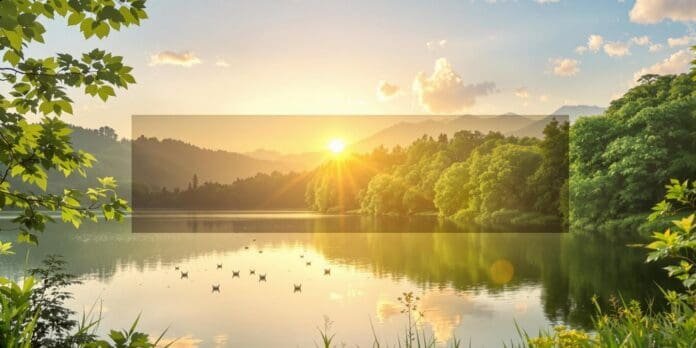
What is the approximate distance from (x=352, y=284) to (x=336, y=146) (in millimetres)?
64307

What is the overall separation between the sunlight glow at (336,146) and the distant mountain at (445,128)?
316 cm

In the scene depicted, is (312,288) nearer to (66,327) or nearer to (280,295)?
(280,295)

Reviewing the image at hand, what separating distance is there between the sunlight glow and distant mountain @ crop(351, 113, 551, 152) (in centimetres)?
316

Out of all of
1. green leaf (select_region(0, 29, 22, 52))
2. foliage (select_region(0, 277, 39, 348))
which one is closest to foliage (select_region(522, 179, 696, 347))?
foliage (select_region(0, 277, 39, 348))

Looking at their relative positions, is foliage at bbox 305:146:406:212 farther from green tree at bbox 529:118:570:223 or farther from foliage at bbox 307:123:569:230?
green tree at bbox 529:118:570:223

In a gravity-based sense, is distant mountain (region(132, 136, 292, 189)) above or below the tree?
above

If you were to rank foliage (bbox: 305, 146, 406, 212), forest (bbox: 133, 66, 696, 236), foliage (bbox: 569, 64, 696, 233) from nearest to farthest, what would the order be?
1. foliage (bbox: 569, 64, 696, 233)
2. forest (bbox: 133, 66, 696, 236)
3. foliage (bbox: 305, 146, 406, 212)

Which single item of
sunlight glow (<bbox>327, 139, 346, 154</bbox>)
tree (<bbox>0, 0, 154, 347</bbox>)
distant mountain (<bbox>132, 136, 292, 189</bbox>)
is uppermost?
sunlight glow (<bbox>327, 139, 346, 154</bbox>)

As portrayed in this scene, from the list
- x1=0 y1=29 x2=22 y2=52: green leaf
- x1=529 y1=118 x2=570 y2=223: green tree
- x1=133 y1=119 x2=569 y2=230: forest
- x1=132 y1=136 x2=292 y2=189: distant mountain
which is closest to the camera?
x1=0 y1=29 x2=22 y2=52: green leaf

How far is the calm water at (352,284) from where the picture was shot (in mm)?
31469

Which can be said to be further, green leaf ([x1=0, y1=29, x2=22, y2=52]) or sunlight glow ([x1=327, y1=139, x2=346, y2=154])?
sunlight glow ([x1=327, y1=139, x2=346, y2=154])

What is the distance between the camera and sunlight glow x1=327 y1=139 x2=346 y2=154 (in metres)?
104

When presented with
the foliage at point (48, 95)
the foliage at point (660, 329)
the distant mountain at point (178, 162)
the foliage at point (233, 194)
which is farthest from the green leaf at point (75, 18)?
the foliage at point (233, 194)

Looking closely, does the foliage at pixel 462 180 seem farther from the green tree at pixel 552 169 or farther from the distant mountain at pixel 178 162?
the distant mountain at pixel 178 162
